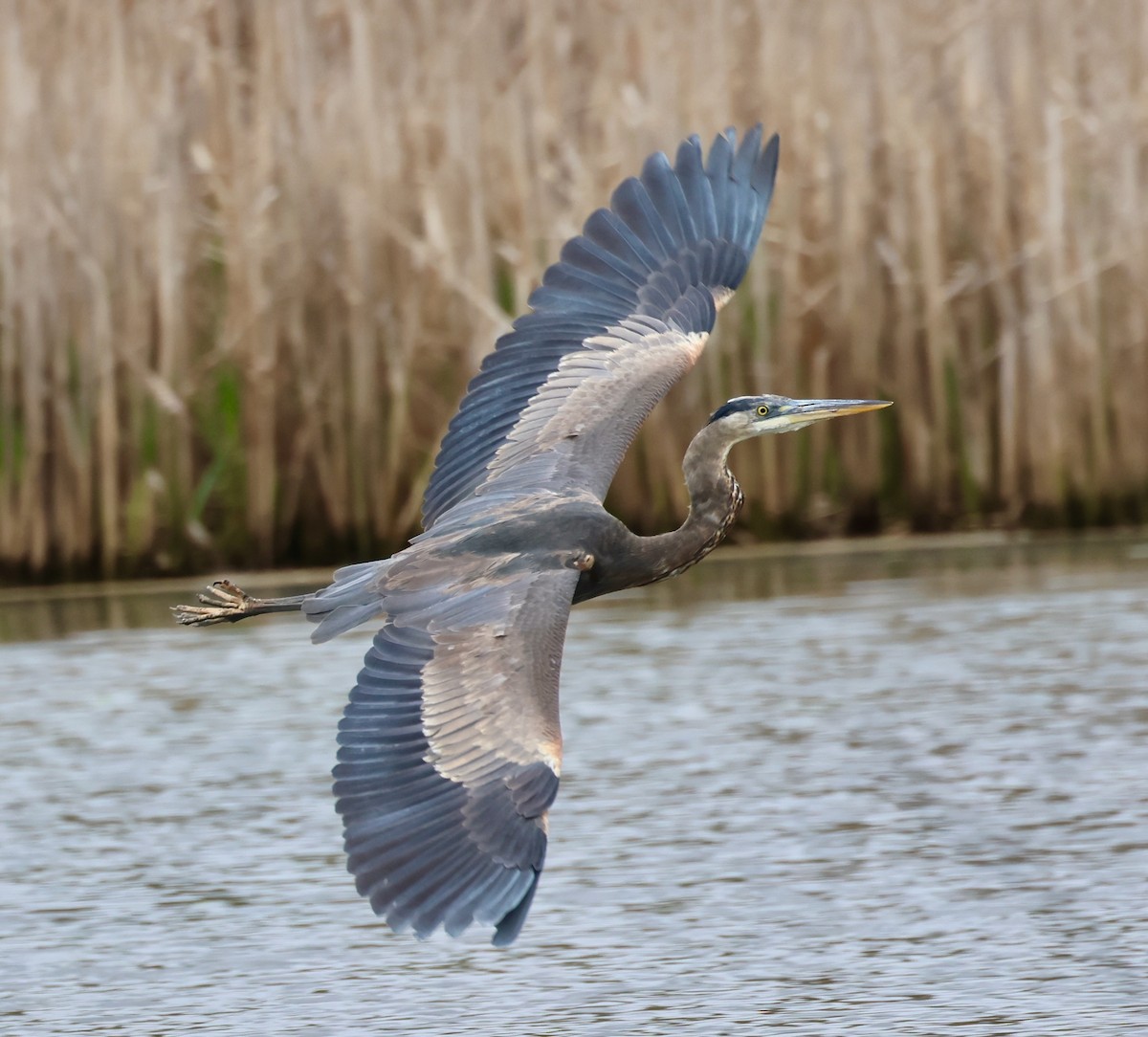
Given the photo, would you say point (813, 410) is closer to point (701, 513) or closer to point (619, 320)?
point (701, 513)

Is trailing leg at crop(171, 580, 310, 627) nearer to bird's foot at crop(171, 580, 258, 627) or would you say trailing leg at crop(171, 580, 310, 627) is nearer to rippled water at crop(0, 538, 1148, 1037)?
bird's foot at crop(171, 580, 258, 627)

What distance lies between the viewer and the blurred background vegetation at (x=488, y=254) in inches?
364

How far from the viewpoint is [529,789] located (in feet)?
13.9

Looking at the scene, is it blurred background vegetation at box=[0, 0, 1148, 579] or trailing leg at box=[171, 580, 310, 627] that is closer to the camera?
trailing leg at box=[171, 580, 310, 627]

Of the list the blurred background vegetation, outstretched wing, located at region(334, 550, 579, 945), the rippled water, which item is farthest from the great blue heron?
the blurred background vegetation

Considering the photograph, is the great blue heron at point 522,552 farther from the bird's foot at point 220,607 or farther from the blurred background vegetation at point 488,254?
the blurred background vegetation at point 488,254

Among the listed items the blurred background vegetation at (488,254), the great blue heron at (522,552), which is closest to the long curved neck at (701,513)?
the great blue heron at (522,552)

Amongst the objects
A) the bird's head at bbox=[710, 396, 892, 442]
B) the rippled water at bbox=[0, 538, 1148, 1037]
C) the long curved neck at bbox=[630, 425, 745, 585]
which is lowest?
the rippled water at bbox=[0, 538, 1148, 1037]

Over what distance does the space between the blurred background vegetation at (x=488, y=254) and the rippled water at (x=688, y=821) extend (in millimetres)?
437

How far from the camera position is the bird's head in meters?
5.62

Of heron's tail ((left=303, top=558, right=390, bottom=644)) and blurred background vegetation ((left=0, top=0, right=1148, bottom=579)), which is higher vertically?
blurred background vegetation ((left=0, top=0, right=1148, bottom=579))

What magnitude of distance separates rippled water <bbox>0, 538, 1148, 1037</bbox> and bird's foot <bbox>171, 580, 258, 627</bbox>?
0.68m

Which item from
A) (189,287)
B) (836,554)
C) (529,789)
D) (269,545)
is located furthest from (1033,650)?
(529,789)

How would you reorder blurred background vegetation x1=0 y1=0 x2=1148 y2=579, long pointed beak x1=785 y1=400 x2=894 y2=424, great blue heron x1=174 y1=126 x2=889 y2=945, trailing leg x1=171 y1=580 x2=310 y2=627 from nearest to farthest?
great blue heron x1=174 y1=126 x2=889 y2=945 < trailing leg x1=171 y1=580 x2=310 y2=627 < long pointed beak x1=785 y1=400 x2=894 y2=424 < blurred background vegetation x1=0 y1=0 x2=1148 y2=579
